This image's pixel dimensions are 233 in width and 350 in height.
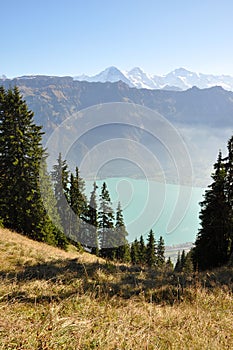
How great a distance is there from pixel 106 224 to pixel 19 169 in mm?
21784

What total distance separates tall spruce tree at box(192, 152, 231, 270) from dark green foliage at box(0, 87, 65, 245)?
17418 millimetres

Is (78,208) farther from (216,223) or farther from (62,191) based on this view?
(216,223)

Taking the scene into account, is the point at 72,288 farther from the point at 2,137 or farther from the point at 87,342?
the point at 2,137

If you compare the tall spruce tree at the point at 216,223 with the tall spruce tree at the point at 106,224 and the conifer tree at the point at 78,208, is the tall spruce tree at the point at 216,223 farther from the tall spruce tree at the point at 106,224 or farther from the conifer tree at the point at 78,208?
the conifer tree at the point at 78,208

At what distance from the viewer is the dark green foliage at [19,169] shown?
952 inches

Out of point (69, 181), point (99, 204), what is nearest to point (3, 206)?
point (69, 181)

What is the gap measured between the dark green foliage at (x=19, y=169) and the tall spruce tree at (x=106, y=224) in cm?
1548

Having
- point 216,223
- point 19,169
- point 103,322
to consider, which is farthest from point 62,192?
point 103,322

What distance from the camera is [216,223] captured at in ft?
79.9

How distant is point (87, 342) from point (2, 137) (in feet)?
79.1

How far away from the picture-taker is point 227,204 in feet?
78.3

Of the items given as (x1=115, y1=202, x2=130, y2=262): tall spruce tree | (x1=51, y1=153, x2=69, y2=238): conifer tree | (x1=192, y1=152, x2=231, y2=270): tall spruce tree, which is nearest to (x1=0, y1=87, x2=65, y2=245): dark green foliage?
(x1=51, y1=153, x2=69, y2=238): conifer tree

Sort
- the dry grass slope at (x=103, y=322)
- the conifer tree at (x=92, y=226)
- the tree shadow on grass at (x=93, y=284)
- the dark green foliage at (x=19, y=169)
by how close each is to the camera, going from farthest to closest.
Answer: the conifer tree at (x=92, y=226)
the dark green foliage at (x=19, y=169)
the tree shadow on grass at (x=93, y=284)
the dry grass slope at (x=103, y=322)

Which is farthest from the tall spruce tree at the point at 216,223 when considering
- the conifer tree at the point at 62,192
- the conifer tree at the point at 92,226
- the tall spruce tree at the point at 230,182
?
the conifer tree at the point at 62,192
